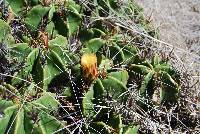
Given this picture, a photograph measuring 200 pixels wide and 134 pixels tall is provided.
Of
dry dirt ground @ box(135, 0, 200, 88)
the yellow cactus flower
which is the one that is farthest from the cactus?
dry dirt ground @ box(135, 0, 200, 88)

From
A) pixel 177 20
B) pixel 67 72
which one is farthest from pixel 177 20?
pixel 67 72

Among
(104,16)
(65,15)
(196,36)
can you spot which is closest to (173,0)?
(196,36)

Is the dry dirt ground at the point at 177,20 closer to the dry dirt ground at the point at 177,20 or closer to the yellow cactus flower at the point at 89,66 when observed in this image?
the dry dirt ground at the point at 177,20

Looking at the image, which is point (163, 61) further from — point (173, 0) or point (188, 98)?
point (173, 0)

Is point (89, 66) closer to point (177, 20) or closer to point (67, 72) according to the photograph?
point (67, 72)

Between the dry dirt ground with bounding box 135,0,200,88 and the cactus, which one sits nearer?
the cactus

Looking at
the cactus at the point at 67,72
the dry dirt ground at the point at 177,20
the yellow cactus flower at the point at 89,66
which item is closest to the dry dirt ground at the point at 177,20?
the dry dirt ground at the point at 177,20

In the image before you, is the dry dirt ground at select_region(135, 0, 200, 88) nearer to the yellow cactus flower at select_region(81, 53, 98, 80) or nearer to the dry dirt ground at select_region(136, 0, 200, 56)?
the dry dirt ground at select_region(136, 0, 200, 56)

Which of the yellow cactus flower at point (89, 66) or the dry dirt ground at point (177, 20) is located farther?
the dry dirt ground at point (177, 20)
